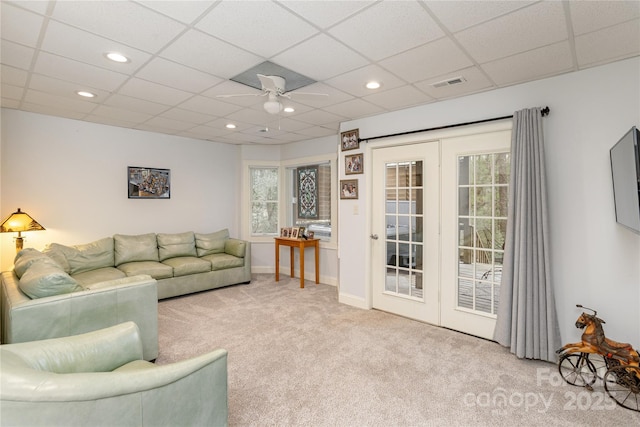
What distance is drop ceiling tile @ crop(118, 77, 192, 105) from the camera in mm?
2992

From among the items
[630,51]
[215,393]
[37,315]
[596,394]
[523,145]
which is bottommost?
[596,394]

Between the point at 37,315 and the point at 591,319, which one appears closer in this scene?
the point at 37,315

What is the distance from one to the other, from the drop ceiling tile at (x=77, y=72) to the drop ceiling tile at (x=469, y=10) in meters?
2.61

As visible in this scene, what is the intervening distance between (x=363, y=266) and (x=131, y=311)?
2.63m

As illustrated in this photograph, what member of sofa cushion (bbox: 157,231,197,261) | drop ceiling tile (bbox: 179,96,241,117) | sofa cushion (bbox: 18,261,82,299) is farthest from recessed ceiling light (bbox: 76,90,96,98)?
sofa cushion (bbox: 157,231,197,261)

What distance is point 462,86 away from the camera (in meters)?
3.01

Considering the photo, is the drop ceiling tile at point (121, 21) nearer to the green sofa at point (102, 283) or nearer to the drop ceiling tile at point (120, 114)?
the green sofa at point (102, 283)

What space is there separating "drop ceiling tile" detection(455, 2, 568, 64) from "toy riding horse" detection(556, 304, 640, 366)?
2058 millimetres

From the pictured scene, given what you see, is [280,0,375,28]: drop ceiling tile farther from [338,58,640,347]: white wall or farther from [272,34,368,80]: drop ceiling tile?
[338,58,640,347]: white wall

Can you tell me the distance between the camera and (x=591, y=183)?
2621 millimetres

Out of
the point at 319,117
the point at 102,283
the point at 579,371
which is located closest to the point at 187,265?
the point at 102,283

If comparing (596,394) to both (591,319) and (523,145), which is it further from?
(523,145)

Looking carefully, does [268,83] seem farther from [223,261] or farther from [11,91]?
[223,261]

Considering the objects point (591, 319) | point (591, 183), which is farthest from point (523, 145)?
point (591, 319)
